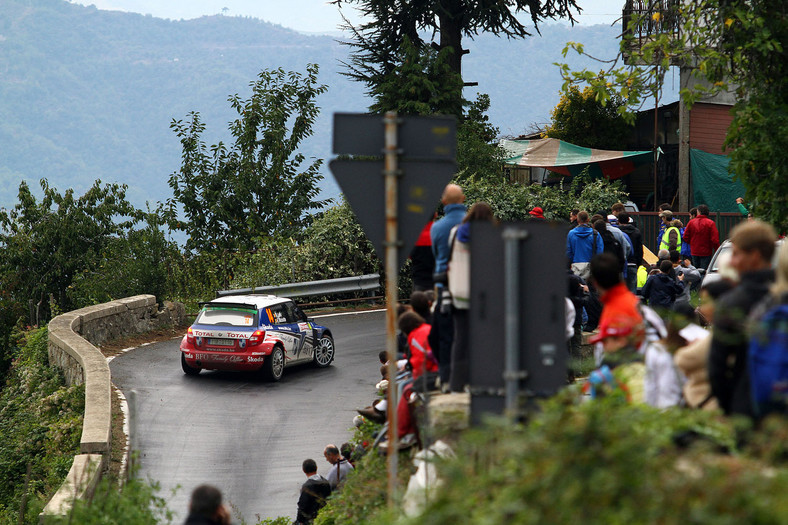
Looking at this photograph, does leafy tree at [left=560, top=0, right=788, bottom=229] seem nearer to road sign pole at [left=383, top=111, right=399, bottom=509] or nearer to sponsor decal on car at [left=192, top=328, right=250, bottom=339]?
road sign pole at [left=383, top=111, right=399, bottom=509]

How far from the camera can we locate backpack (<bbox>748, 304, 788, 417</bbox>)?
4340 mm

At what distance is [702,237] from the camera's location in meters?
Result: 18.0

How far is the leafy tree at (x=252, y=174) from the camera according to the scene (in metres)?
35.7

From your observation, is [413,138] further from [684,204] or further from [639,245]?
[684,204]

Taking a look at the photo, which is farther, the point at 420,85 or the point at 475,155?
the point at 420,85

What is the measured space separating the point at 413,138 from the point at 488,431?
206cm

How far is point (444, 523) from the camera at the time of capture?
4.31 m

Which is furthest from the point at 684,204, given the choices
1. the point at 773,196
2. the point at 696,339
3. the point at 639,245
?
the point at 696,339

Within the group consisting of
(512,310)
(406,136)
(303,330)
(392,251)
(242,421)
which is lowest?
(242,421)

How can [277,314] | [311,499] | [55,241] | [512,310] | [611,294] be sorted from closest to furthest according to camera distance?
1. [512,310]
2. [611,294]
3. [311,499]
4. [277,314]
5. [55,241]

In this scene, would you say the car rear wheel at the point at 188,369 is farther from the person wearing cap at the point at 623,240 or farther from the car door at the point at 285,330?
the person wearing cap at the point at 623,240

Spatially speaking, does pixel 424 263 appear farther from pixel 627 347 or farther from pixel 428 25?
pixel 428 25

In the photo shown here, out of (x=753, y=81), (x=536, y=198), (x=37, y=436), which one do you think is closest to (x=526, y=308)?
(x=753, y=81)

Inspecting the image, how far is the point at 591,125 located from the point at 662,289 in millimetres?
25096
